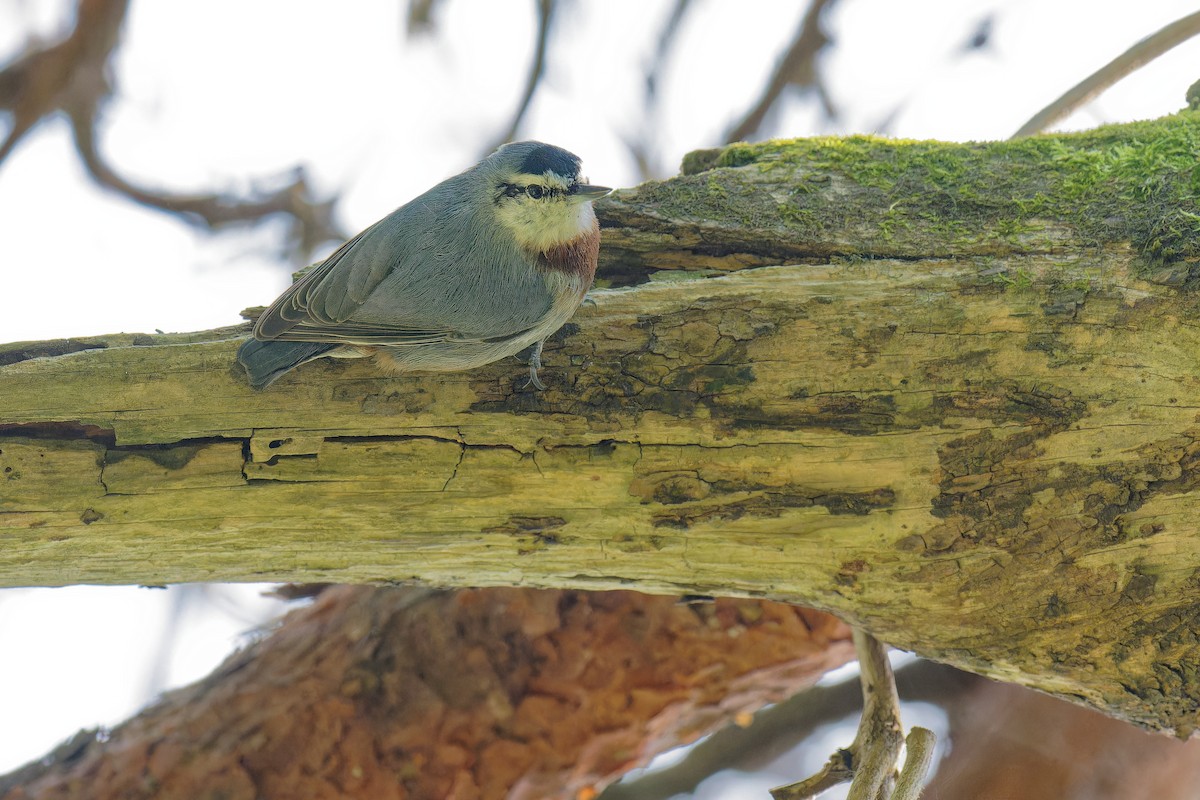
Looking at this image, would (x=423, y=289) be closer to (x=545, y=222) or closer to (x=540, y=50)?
(x=545, y=222)

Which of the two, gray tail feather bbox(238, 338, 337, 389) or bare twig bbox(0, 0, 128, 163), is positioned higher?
bare twig bbox(0, 0, 128, 163)

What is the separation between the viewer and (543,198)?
61.2 inches

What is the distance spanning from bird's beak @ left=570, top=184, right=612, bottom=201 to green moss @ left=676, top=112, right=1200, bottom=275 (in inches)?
11.8

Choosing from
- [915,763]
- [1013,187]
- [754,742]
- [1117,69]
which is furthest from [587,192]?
[1117,69]

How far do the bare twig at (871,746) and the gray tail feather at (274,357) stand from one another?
1294 mm

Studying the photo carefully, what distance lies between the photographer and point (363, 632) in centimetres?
219

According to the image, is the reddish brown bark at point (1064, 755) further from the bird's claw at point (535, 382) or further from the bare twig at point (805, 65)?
the bare twig at point (805, 65)

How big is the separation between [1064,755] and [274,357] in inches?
88.2

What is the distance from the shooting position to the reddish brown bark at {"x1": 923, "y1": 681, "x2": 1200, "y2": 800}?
2109 millimetres

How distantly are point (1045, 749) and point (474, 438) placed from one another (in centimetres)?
180

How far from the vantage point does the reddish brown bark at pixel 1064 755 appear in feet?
6.92

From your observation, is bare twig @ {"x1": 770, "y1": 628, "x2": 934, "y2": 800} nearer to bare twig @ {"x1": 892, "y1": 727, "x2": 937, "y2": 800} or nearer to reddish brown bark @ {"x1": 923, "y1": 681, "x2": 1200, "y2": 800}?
bare twig @ {"x1": 892, "y1": 727, "x2": 937, "y2": 800}

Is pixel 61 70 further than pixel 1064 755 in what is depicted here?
Yes

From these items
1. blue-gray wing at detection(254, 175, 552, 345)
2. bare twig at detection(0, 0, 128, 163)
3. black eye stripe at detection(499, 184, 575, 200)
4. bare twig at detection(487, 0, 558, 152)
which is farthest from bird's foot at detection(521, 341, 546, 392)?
bare twig at detection(0, 0, 128, 163)
